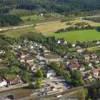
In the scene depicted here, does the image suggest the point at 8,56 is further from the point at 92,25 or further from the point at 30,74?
the point at 92,25

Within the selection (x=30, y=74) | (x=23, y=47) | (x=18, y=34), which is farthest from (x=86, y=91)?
(x=18, y=34)

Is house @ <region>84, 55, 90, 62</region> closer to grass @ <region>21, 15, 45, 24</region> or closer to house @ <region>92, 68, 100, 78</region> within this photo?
house @ <region>92, 68, 100, 78</region>

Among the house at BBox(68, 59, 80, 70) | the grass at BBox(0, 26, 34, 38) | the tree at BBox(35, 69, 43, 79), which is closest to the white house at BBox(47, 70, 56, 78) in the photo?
the tree at BBox(35, 69, 43, 79)

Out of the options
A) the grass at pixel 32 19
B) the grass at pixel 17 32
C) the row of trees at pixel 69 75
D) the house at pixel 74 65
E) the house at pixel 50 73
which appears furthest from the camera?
the grass at pixel 32 19

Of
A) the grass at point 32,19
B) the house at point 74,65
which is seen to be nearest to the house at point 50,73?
the house at point 74,65

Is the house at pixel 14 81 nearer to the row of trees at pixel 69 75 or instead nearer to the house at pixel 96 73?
the row of trees at pixel 69 75

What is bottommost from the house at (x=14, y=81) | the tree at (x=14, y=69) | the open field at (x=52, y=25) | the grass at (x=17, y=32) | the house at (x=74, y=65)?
the grass at (x=17, y=32)

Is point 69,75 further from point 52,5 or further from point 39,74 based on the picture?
point 52,5

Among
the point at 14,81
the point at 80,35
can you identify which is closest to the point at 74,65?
the point at 14,81
